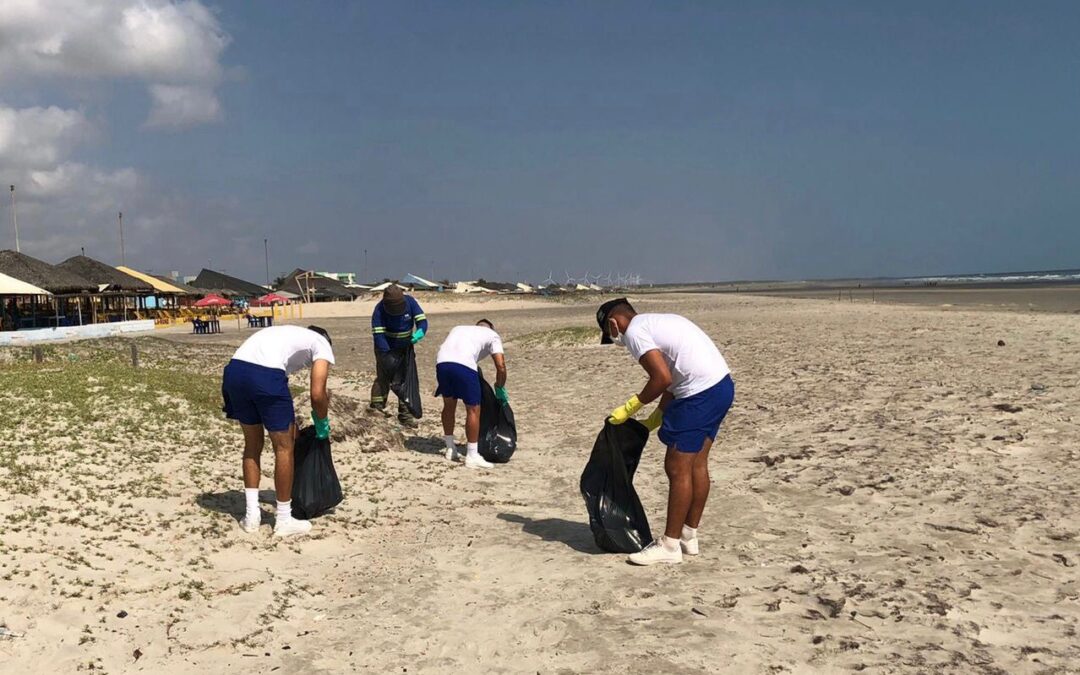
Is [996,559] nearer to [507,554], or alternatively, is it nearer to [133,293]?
[507,554]

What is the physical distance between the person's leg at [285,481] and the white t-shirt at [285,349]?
1.52 ft

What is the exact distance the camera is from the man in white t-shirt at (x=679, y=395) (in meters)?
4.52

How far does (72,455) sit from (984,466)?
7362 millimetres

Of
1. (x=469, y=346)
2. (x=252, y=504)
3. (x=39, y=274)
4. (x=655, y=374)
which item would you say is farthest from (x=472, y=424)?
(x=39, y=274)

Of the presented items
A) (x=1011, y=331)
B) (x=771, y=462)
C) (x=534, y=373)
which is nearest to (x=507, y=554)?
(x=771, y=462)

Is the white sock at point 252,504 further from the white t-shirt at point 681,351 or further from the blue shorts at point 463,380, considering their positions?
the white t-shirt at point 681,351

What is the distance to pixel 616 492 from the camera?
504 centimetres

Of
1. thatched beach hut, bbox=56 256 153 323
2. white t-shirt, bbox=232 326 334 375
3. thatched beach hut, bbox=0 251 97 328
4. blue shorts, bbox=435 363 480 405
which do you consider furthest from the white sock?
thatched beach hut, bbox=56 256 153 323

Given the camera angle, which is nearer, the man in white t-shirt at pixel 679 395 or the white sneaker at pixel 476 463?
the man in white t-shirt at pixel 679 395

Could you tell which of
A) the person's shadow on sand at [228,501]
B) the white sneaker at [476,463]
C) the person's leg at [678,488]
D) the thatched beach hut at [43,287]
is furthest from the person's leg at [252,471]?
the thatched beach hut at [43,287]

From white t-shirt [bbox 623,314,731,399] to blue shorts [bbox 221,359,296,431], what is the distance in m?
2.37

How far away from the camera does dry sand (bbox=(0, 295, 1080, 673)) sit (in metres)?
3.57

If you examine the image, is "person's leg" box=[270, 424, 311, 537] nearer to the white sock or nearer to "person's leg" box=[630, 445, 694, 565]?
the white sock

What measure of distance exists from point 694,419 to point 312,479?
114 inches
